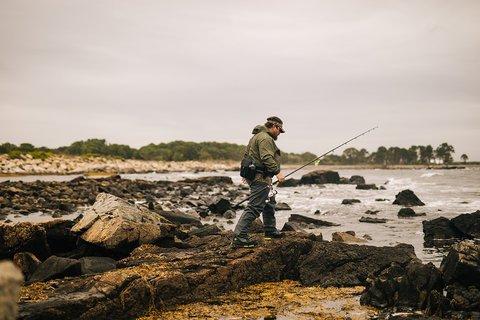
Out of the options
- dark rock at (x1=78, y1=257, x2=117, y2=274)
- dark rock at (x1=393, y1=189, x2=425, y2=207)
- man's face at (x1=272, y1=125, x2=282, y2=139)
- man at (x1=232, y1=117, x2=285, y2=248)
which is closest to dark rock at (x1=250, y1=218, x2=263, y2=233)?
man at (x1=232, y1=117, x2=285, y2=248)

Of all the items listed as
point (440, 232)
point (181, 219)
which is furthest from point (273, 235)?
point (440, 232)

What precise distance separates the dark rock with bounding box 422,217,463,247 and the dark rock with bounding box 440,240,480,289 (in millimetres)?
6217

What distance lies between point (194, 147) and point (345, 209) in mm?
141864

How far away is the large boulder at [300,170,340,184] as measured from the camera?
55.7m

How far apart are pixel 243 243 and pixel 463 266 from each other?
13.2 feet

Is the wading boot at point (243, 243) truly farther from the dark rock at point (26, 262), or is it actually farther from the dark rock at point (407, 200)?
the dark rock at point (407, 200)

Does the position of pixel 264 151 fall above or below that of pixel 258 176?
above

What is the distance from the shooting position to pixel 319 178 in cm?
5653

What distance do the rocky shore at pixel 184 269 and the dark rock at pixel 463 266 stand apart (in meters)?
0.01

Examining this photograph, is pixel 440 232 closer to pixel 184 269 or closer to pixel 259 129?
pixel 259 129

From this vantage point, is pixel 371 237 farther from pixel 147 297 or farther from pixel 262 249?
pixel 147 297

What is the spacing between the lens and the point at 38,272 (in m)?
7.70

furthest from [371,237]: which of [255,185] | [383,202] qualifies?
[383,202]

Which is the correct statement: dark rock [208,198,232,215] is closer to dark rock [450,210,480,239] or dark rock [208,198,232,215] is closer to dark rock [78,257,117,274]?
dark rock [450,210,480,239]
